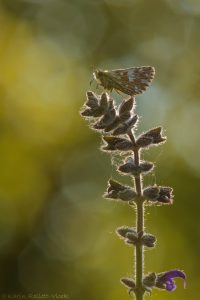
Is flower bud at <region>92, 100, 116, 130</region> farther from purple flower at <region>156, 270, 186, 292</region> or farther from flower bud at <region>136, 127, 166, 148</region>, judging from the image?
purple flower at <region>156, 270, 186, 292</region>


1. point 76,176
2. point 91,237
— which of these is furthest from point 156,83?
point 91,237

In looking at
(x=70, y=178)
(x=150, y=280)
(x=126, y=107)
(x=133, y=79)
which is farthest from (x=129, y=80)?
(x=70, y=178)

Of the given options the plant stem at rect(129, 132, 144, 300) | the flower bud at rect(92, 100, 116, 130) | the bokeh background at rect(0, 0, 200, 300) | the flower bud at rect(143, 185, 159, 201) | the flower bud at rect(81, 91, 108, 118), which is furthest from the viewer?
the bokeh background at rect(0, 0, 200, 300)

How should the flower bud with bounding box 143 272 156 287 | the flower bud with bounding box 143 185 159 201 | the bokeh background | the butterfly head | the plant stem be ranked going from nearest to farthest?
the plant stem
the flower bud with bounding box 143 272 156 287
the flower bud with bounding box 143 185 159 201
the butterfly head
the bokeh background

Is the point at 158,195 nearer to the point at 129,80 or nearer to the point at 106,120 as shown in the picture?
the point at 106,120

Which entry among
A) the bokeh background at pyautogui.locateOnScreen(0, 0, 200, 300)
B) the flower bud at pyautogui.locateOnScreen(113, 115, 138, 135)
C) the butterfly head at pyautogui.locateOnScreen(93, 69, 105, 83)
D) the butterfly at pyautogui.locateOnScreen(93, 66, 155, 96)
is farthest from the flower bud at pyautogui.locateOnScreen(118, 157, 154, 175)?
the bokeh background at pyautogui.locateOnScreen(0, 0, 200, 300)

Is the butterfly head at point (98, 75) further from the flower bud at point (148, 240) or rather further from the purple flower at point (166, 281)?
the purple flower at point (166, 281)
